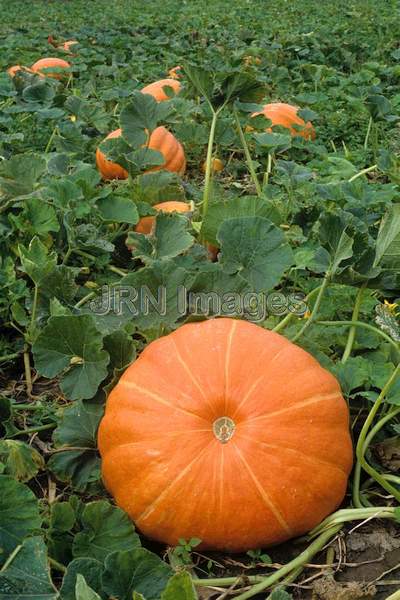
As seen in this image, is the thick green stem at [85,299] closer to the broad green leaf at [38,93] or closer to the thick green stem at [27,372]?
the thick green stem at [27,372]

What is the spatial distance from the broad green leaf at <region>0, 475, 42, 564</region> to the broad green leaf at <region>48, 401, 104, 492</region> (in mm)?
415

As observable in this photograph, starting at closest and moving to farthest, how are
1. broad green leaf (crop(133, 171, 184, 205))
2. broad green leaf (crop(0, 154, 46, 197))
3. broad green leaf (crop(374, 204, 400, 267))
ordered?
broad green leaf (crop(374, 204, 400, 267)), broad green leaf (crop(0, 154, 46, 197)), broad green leaf (crop(133, 171, 184, 205))

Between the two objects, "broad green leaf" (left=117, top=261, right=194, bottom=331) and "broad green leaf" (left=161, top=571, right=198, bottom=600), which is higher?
"broad green leaf" (left=161, top=571, right=198, bottom=600)

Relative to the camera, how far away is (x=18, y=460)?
199cm

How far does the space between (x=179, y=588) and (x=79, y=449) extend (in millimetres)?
876

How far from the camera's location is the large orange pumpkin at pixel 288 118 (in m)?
4.42

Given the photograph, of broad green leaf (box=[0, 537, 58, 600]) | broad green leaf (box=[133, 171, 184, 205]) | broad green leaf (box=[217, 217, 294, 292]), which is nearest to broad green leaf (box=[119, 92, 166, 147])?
broad green leaf (box=[133, 171, 184, 205])

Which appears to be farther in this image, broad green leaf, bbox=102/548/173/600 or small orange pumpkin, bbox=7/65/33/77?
small orange pumpkin, bbox=7/65/33/77

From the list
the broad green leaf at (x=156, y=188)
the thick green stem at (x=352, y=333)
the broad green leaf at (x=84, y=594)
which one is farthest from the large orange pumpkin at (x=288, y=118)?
the broad green leaf at (x=84, y=594)

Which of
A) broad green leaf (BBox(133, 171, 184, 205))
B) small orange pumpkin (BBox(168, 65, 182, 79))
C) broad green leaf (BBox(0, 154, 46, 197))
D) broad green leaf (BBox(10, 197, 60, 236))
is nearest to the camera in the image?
broad green leaf (BBox(10, 197, 60, 236))

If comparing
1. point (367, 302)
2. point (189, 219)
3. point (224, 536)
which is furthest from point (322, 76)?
point (224, 536)

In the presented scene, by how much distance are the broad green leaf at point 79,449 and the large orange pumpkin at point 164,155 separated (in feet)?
6.05

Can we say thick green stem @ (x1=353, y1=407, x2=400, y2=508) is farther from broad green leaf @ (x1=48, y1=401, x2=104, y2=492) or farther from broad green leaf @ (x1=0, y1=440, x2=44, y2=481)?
broad green leaf @ (x1=0, y1=440, x2=44, y2=481)

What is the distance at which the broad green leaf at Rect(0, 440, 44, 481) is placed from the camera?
1.99 metres
